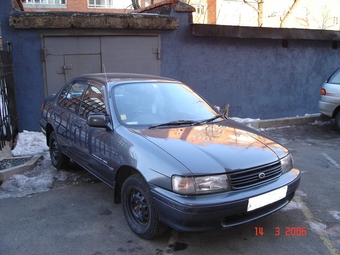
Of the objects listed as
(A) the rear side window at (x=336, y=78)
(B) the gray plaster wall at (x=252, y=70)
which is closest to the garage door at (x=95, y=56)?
(B) the gray plaster wall at (x=252, y=70)

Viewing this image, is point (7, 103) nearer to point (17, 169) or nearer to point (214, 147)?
point (17, 169)

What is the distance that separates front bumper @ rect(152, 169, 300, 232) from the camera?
8.89 feet

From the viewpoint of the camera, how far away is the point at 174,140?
10.6 feet

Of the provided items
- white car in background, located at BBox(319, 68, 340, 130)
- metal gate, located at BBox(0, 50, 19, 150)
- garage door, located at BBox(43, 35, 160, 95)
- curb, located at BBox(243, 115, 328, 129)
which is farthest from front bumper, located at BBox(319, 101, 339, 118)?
metal gate, located at BBox(0, 50, 19, 150)

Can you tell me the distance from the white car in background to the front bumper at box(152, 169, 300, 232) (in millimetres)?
6340

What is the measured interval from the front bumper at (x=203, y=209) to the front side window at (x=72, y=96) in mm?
2236

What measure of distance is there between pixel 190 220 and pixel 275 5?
3079cm

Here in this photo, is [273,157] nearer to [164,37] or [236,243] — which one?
[236,243]

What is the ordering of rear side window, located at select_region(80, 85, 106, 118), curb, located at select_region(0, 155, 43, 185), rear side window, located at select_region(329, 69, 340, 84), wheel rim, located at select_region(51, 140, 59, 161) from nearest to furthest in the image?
rear side window, located at select_region(80, 85, 106, 118)
curb, located at select_region(0, 155, 43, 185)
wheel rim, located at select_region(51, 140, 59, 161)
rear side window, located at select_region(329, 69, 340, 84)

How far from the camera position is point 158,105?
402 cm

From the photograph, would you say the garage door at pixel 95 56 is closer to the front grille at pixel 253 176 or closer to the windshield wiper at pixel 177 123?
the windshield wiper at pixel 177 123

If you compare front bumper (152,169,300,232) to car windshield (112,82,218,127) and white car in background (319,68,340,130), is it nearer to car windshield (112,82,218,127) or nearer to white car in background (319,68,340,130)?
car windshield (112,82,218,127)

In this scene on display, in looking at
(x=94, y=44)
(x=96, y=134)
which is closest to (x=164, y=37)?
(x=94, y=44)

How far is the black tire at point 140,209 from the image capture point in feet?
9.94
